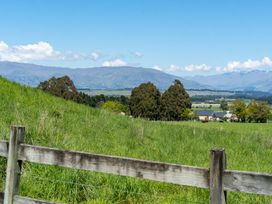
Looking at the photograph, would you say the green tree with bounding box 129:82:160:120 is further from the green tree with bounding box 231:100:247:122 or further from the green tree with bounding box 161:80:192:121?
the green tree with bounding box 231:100:247:122

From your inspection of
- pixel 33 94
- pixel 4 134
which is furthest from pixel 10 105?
pixel 4 134

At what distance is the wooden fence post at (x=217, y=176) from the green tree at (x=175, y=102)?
120 metres

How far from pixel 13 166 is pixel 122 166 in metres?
1.87

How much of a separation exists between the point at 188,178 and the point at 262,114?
150786mm

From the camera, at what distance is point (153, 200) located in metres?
9.02

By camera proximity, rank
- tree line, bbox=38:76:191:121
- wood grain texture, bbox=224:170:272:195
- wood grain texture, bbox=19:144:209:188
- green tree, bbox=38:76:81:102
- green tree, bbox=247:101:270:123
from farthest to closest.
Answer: green tree, bbox=247:101:270:123, tree line, bbox=38:76:191:121, green tree, bbox=38:76:81:102, wood grain texture, bbox=19:144:209:188, wood grain texture, bbox=224:170:272:195

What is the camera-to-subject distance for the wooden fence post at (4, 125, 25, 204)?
7.01m

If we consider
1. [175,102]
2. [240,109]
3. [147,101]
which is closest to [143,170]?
[175,102]

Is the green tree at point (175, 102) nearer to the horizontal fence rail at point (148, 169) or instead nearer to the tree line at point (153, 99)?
the tree line at point (153, 99)

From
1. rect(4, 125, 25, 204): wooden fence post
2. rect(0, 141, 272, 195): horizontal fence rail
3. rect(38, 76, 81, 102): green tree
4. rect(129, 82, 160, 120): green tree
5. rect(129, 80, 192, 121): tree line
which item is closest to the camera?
rect(0, 141, 272, 195): horizontal fence rail

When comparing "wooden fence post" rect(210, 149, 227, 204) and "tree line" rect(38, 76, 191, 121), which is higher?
"wooden fence post" rect(210, 149, 227, 204)

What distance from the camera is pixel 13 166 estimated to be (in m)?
7.02

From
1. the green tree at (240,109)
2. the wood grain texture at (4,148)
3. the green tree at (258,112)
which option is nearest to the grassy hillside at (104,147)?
the wood grain texture at (4,148)

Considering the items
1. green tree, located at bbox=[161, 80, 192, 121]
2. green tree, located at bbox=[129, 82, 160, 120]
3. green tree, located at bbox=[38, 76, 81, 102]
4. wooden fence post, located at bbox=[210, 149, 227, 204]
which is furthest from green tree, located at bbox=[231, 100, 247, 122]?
wooden fence post, located at bbox=[210, 149, 227, 204]
